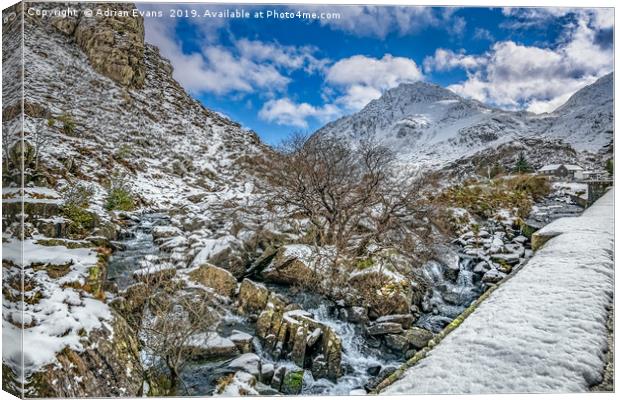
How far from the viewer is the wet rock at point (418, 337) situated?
5051mm

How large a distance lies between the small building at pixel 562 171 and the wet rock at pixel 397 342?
3313 mm

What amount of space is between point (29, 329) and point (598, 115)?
268 inches

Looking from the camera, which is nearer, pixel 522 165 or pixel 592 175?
pixel 592 175

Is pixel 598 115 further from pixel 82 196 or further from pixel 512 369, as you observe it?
pixel 82 196

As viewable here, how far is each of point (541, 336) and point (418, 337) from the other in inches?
82.7

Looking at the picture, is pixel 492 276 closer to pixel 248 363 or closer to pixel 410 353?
pixel 410 353

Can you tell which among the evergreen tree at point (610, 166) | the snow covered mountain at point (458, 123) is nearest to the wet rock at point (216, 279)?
the snow covered mountain at point (458, 123)

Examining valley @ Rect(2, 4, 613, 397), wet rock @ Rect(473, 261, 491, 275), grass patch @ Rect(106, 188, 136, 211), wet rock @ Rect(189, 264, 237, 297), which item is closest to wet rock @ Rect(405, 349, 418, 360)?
valley @ Rect(2, 4, 613, 397)

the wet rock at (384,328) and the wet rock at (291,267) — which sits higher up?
the wet rock at (291,267)

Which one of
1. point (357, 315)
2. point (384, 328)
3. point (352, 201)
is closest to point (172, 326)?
point (357, 315)

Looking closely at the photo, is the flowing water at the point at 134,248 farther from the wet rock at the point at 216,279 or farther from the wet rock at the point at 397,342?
the wet rock at the point at 397,342

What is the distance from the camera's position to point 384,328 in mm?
5258

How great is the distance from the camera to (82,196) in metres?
4.08

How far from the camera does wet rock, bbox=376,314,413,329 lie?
211 inches
